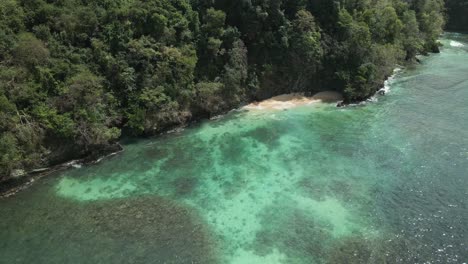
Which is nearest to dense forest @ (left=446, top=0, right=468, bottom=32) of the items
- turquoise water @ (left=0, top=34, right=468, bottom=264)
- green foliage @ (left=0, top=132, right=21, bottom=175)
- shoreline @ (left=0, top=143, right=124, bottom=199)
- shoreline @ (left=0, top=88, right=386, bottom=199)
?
turquoise water @ (left=0, top=34, right=468, bottom=264)

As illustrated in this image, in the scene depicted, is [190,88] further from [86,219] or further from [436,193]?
[436,193]

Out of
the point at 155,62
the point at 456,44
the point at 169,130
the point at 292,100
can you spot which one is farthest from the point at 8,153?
the point at 456,44

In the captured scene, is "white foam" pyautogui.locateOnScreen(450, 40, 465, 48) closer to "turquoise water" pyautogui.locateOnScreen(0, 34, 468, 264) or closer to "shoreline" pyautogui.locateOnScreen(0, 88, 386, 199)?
"turquoise water" pyautogui.locateOnScreen(0, 34, 468, 264)

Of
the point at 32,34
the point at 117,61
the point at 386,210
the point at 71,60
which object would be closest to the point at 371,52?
the point at 386,210

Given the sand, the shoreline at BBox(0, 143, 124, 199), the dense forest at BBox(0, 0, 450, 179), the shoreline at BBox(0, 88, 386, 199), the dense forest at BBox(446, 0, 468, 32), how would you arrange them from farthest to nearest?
the dense forest at BBox(446, 0, 468, 32) → the sand → the dense forest at BBox(0, 0, 450, 179) → the shoreline at BBox(0, 88, 386, 199) → the shoreline at BBox(0, 143, 124, 199)

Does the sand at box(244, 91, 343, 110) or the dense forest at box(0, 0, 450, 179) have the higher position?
the dense forest at box(0, 0, 450, 179)

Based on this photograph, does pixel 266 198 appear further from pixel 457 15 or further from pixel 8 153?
pixel 457 15

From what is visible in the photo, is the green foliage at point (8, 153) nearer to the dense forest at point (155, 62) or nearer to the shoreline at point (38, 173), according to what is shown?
the dense forest at point (155, 62)
